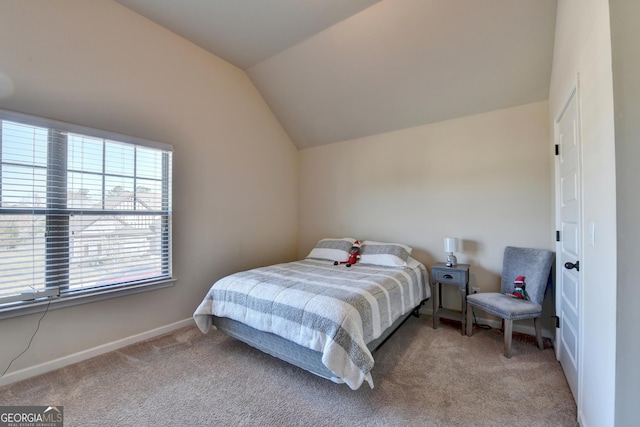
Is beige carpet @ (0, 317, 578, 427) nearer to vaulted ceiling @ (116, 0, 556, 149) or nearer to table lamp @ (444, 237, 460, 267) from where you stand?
table lamp @ (444, 237, 460, 267)

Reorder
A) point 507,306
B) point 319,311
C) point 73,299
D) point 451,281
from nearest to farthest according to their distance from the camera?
point 319,311 < point 73,299 < point 507,306 < point 451,281

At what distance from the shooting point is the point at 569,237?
198 centimetres

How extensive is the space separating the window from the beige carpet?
726 mm

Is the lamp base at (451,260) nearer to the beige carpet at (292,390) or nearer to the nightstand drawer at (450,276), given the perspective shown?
the nightstand drawer at (450,276)

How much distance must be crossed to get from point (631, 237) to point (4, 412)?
3469mm

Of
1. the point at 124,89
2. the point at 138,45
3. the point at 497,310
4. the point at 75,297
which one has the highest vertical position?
the point at 138,45

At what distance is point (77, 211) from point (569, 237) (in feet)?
12.9

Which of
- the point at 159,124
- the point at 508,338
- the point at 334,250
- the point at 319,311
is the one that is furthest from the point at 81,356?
the point at 508,338

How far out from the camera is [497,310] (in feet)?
7.72

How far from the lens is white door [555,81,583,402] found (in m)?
1.72

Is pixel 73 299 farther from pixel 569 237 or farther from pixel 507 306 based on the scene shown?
pixel 569 237

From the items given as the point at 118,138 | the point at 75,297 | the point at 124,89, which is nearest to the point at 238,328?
the point at 75,297

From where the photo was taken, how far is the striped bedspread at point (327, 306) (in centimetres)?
171

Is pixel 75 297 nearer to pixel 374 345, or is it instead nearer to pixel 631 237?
pixel 374 345
